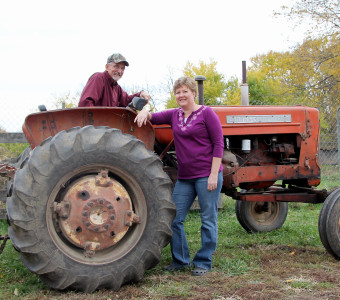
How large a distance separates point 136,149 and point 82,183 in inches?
18.8

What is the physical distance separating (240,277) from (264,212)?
2256 millimetres

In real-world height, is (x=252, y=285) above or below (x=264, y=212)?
below

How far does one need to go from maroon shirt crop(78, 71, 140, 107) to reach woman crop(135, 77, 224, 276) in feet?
1.81

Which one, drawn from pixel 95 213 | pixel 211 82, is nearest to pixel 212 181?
pixel 95 213

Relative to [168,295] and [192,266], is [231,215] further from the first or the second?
[168,295]

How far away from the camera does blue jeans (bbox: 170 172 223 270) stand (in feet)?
12.2

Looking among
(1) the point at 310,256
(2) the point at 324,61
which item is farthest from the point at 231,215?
(2) the point at 324,61

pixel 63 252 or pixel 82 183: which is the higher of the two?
pixel 82 183

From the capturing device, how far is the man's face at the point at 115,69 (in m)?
4.12

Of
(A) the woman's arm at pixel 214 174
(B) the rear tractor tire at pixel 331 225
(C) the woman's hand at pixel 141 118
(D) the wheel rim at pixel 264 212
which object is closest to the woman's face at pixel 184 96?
(C) the woman's hand at pixel 141 118

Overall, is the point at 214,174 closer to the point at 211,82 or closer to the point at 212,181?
the point at 212,181

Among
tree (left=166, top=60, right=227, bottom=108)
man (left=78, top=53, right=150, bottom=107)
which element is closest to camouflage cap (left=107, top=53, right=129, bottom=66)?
man (left=78, top=53, right=150, bottom=107)

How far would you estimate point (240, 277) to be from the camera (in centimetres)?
355

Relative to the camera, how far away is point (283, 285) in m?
3.33
